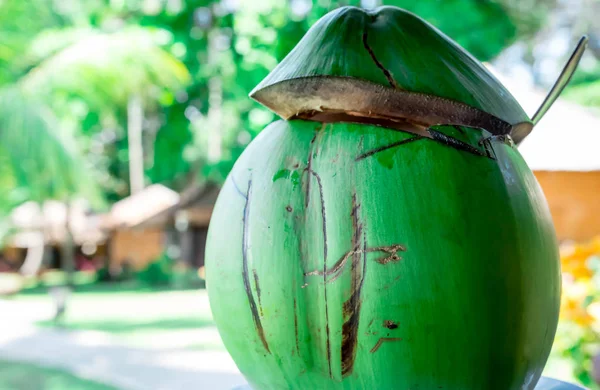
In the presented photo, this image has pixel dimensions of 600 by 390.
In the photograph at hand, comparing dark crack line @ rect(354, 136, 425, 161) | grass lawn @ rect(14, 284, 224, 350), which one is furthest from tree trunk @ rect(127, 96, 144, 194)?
dark crack line @ rect(354, 136, 425, 161)

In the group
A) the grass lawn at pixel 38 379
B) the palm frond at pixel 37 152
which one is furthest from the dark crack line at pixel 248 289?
the palm frond at pixel 37 152

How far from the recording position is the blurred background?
14.9 feet

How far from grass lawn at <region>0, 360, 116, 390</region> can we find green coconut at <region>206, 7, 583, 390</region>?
4.21m

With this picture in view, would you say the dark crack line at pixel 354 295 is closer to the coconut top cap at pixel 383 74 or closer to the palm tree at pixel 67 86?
the coconut top cap at pixel 383 74

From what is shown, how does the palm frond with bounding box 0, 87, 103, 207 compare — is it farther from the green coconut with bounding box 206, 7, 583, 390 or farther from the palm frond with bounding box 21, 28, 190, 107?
the green coconut with bounding box 206, 7, 583, 390

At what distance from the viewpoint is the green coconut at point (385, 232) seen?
1.97 feet

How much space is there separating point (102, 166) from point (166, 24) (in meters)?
8.00

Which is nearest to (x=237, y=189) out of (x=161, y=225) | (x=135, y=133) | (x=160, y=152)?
(x=160, y=152)

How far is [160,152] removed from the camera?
12398 millimetres

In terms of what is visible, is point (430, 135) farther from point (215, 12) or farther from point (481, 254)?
point (215, 12)

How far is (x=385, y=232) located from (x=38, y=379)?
487 centimetres

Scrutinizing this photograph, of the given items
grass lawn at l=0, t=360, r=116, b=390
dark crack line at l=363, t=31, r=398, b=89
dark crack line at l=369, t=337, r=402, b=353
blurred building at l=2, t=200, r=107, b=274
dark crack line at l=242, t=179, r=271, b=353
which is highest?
dark crack line at l=363, t=31, r=398, b=89

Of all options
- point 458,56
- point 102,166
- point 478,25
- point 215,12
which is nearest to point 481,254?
point 458,56

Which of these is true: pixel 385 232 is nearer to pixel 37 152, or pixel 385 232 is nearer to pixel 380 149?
pixel 380 149
